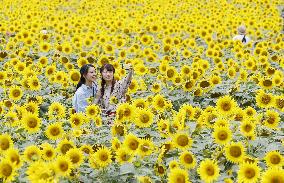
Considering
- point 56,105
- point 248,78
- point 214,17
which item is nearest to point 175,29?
point 214,17

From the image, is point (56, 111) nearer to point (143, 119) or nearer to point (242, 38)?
point (143, 119)

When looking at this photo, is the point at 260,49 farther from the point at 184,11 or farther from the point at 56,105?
the point at 184,11

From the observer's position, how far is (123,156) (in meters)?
5.31

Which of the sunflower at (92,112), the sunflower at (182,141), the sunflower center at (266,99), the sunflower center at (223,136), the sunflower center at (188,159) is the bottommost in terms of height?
the sunflower at (92,112)

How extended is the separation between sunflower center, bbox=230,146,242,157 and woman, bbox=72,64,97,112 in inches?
139

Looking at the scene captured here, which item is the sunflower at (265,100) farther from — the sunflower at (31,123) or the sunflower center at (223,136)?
the sunflower at (31,123)

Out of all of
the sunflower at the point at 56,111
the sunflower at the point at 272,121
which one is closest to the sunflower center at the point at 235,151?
the sunflower at the point at 272,121

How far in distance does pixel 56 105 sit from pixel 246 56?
5830 millimetres


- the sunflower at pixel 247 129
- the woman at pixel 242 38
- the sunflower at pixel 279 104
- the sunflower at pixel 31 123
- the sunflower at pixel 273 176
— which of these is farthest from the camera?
the woman at pixel 242 38

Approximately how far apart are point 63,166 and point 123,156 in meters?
0.66

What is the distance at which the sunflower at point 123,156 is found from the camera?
17.3 ft

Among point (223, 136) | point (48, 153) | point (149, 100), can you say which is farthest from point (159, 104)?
point (48, 153)

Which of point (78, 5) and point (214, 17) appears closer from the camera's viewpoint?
point (214, 17)

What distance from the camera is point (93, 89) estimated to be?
8750mm
